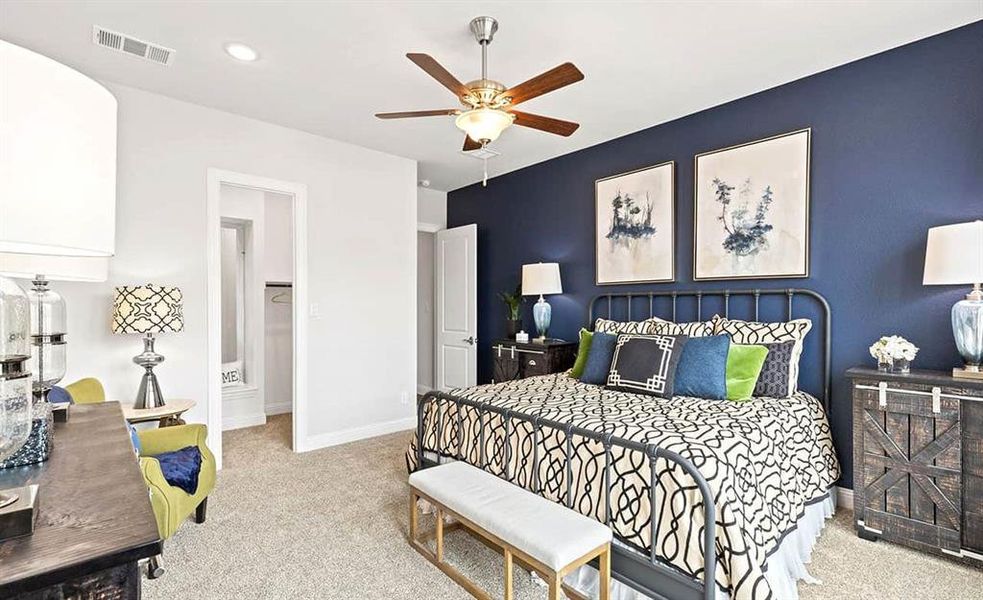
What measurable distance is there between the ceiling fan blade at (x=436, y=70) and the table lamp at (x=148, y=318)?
231cm

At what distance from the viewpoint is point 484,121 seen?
242cm

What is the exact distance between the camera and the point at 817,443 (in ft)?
9.12

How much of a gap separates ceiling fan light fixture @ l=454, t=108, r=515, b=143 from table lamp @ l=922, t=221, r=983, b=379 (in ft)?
7.40

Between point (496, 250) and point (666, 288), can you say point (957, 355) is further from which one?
point (496, 250)

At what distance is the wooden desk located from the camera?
0.62 m

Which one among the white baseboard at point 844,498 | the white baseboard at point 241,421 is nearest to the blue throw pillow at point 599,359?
the white baseboard at point 844,498

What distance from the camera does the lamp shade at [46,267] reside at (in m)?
1.23

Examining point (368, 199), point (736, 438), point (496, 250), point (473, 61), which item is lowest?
point (736, 438)

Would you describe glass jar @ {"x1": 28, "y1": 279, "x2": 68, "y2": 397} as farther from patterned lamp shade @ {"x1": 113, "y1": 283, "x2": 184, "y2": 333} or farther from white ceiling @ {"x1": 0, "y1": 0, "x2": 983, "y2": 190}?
white ceiling @ {"x1": 0, "y1": 0, "x2": 983, "y2": 190}

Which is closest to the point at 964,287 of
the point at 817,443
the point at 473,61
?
the point at 817,443

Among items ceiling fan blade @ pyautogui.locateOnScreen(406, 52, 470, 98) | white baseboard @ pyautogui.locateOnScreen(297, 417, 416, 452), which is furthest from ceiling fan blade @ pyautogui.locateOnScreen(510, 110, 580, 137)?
white baseboard @ pyautogui.locateOnScreen(297, 417, 416, 452)

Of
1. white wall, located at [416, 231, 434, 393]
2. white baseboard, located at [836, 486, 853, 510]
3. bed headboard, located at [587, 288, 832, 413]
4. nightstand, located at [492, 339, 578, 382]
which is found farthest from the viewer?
white wall, located at [416, 231, 434, 393]

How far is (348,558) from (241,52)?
2.84 m

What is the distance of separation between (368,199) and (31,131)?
403cm
